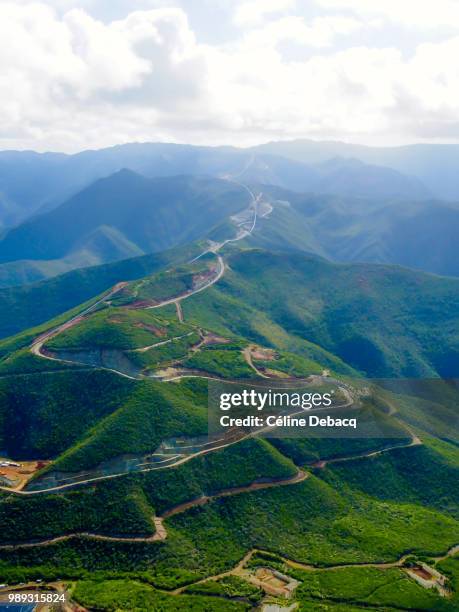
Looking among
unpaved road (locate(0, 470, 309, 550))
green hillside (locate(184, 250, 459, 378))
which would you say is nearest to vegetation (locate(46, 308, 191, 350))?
green hillside (locate(184, 250, 459, 378))

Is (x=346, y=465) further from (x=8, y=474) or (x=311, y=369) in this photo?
(x=8, y=474)

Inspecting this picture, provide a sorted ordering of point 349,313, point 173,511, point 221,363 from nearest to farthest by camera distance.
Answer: point 173,511
point 221,363
point 349,313

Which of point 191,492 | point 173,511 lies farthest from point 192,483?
point 173,511

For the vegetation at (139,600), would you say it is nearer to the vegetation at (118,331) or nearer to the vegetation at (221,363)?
the vegetation at (221,363)

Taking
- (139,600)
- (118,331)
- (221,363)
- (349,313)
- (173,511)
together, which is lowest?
(139,600)

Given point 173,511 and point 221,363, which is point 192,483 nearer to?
point 173,511

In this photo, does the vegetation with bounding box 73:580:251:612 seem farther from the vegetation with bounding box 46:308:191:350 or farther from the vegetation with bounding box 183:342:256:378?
the vegetation with bounding box 46:308:191:350

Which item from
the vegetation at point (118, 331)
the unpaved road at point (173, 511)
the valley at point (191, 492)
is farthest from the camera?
the vegetation at point (118, 331)

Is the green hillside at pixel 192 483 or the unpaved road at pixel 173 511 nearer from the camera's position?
the green hillside at pixel 192 483

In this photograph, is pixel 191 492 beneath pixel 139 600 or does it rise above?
above

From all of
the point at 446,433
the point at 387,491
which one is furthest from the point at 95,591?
the point at 446,433

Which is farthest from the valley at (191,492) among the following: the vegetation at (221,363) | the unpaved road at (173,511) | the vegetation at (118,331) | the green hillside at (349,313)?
the green hillside at (349,313)
